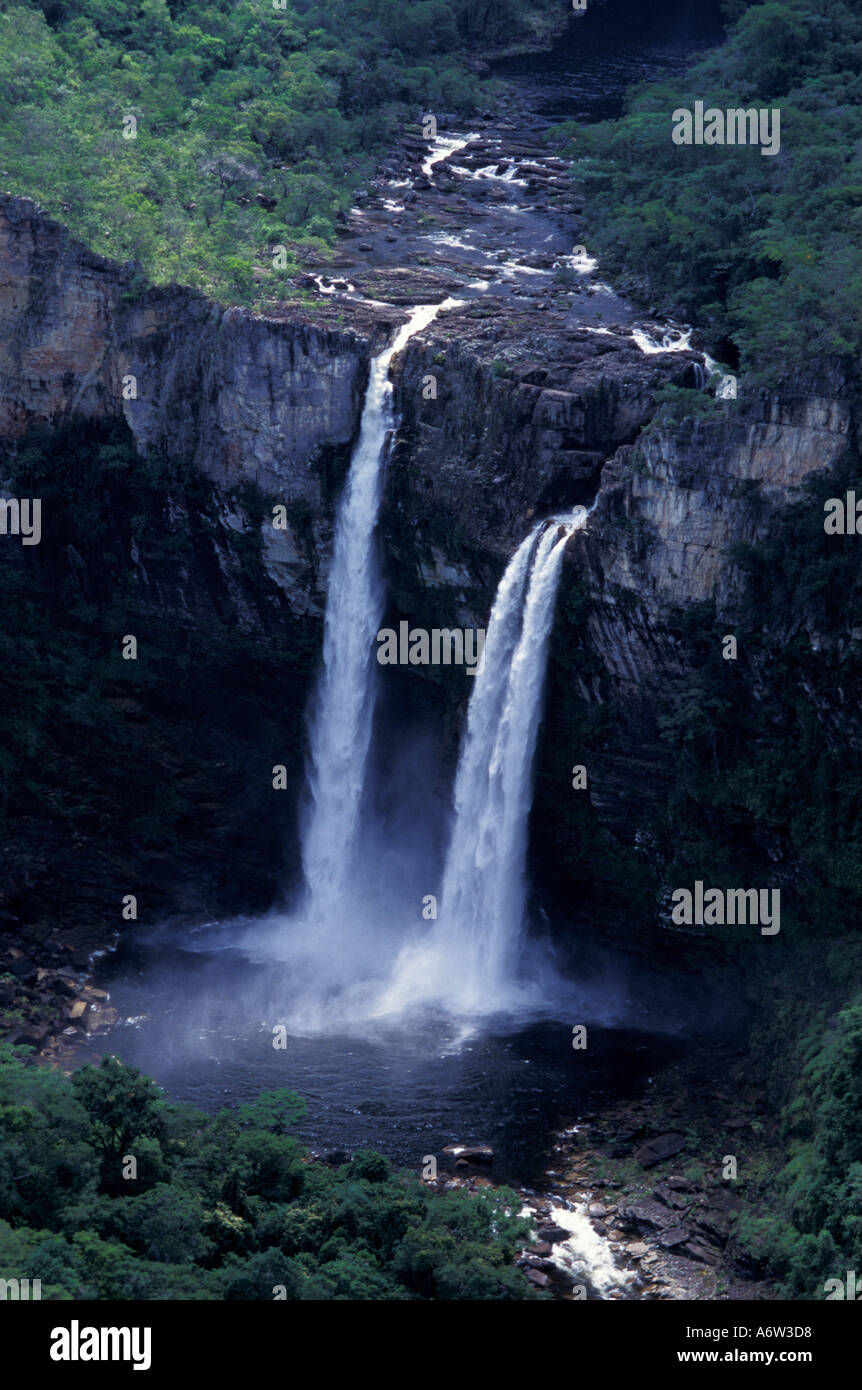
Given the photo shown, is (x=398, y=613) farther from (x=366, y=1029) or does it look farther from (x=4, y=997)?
(x=4, y=997)

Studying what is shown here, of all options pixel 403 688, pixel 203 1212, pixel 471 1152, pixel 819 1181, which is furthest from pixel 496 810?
pixel 203 1212

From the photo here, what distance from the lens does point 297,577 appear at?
40.8 meters

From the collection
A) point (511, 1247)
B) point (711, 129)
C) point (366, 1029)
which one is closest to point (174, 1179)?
point (511, 1247)

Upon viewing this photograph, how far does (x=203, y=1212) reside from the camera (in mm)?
28812

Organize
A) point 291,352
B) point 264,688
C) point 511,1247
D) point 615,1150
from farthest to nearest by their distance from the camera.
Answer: point 264,688
point 291,352
point 615,1150
point 511,1247

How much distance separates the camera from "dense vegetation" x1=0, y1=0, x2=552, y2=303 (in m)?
43.2

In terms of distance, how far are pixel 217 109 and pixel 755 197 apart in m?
16.6

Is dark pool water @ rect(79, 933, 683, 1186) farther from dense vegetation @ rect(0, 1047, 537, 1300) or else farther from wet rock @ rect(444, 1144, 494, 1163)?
dense vegetation @ rect(0, 1047, 537, 1300)

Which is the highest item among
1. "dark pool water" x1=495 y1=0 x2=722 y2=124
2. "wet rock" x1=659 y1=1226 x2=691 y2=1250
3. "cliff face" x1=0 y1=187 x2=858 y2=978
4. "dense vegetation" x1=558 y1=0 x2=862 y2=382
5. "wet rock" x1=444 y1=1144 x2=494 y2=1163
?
"dark pool water" x1=495 y1=0 x2=722 y2=124

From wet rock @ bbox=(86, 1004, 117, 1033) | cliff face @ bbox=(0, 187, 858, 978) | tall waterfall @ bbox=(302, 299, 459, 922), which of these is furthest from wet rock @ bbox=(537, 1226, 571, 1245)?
tall waterfall @ bbox=(302, 299, 459, 922)

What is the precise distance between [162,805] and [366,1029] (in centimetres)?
885

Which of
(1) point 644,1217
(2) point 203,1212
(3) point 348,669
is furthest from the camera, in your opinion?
(3) point 348,669

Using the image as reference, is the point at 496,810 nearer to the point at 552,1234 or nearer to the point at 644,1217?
the point at 644,1217

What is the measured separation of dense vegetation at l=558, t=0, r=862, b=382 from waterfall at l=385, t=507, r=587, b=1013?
601 centimetres
